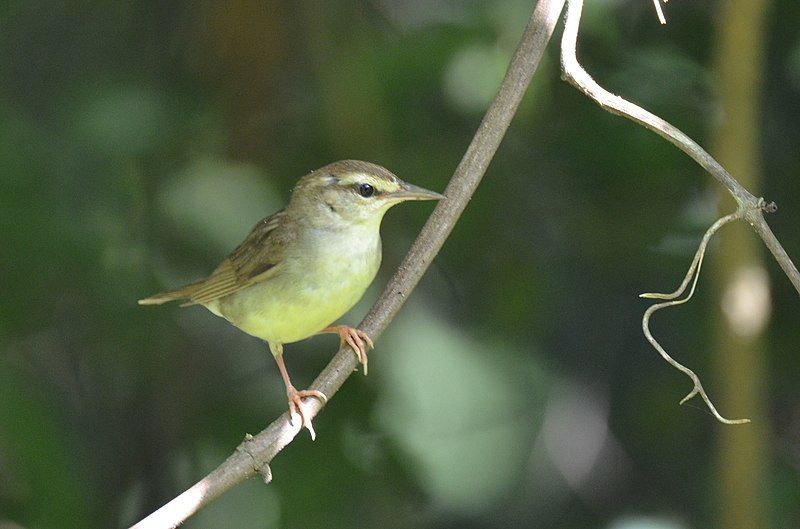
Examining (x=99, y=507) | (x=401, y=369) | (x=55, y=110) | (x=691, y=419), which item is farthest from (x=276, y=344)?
(x=691, y=419)

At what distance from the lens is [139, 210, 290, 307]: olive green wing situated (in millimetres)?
4113

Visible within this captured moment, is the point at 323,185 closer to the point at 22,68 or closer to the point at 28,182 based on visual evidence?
the point at 28,182

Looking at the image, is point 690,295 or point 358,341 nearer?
point 690,295

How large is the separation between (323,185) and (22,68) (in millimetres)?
1587

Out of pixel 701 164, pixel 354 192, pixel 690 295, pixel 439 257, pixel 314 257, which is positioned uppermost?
pixel 701 164

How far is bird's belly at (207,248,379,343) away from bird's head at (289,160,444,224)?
0.21 meters

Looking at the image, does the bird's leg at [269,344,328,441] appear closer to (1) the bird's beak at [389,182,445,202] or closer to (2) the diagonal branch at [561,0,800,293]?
(1) the bird's beak at [389,182,445,202]

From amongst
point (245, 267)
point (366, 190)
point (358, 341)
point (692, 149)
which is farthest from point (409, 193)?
point (692, 149)

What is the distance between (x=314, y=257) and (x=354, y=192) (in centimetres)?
27

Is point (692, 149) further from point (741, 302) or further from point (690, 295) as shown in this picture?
point (741, 302)

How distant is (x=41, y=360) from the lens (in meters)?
4.59

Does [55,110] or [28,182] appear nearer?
[28,182]

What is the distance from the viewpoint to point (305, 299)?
12.7 ft

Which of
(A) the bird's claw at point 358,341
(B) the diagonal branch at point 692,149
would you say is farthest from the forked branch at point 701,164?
(A) the bird's claw at point 358,341
